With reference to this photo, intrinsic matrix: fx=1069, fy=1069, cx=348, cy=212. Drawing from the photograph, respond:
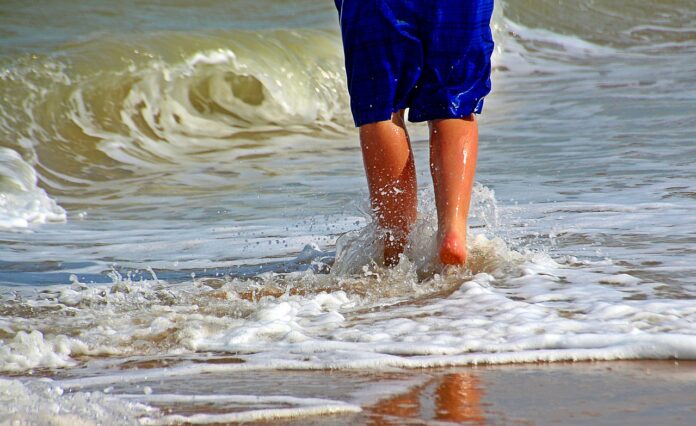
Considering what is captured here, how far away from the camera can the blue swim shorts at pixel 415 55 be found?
11.5ft

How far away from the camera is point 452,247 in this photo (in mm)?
3510

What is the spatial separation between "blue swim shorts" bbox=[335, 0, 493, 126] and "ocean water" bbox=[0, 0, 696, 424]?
0.48 metres

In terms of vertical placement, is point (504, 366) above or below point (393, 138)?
below

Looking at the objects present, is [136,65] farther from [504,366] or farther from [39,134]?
[504,366]

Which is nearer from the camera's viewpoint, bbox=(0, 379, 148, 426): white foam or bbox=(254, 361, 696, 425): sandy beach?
bbox=(0, 379, 148, 426): white foam

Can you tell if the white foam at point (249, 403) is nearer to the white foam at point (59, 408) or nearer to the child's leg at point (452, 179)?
the white foam at point (59, 408)

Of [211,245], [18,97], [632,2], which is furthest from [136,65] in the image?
[632,2]

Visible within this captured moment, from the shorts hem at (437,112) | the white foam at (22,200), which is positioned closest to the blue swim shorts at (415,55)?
the shorts hem at (437,112)

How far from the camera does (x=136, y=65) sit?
10.3 m

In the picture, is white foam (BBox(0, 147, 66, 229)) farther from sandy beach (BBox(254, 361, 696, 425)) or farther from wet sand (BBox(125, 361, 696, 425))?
sandy beach (BBox(254, 361, 696, 425))

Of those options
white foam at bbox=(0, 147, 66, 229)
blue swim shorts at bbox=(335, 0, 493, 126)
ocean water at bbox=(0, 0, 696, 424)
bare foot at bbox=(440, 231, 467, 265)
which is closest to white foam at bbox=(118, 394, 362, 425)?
ocean water at bbox=(0, 0, 696, 424)

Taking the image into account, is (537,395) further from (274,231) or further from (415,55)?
(274,231)

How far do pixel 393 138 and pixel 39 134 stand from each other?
5786mm

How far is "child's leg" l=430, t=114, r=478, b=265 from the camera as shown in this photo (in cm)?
353
